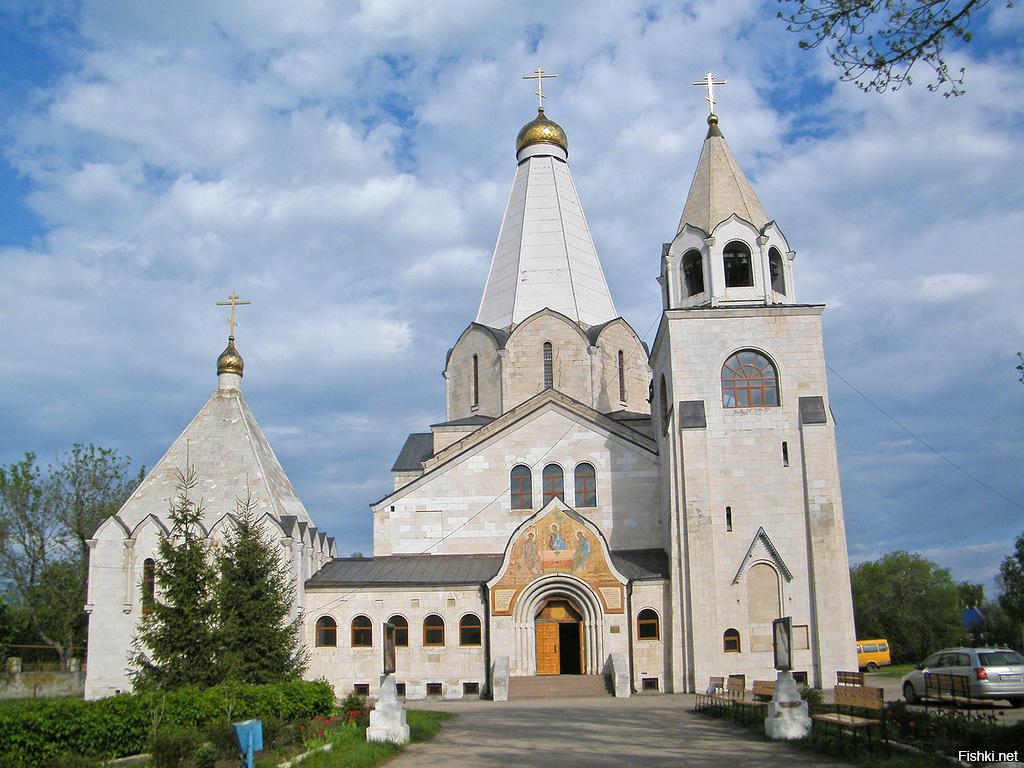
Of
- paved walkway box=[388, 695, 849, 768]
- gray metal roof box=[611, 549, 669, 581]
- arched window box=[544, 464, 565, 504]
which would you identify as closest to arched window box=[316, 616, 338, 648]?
paved walkway box=[388, 695, 849, 768]

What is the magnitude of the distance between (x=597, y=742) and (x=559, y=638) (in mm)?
10922

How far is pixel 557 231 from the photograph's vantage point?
1292 inches

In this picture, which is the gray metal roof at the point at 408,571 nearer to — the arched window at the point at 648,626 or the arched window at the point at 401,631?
the arched window at the point at 401,631

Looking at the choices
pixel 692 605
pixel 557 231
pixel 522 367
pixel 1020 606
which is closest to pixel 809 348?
pixel 692 605

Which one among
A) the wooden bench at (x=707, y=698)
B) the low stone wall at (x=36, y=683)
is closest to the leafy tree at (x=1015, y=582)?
the wooden bench at (x=707, y=698)

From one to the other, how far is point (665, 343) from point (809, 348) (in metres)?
4.01

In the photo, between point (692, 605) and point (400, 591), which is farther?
point (400, 591)

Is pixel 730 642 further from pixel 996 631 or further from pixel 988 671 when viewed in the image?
Result: pixel 996 631

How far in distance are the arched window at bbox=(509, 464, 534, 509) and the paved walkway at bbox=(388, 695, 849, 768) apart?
826 centimetres

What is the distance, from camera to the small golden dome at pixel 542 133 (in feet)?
117

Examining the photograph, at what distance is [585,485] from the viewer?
86.5 ft

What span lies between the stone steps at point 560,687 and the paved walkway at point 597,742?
2949 millimetres

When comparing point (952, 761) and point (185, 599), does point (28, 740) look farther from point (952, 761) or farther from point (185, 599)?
point (952, 761)

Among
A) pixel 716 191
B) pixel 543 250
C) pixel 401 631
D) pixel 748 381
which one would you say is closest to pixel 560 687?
pixel 401 631
